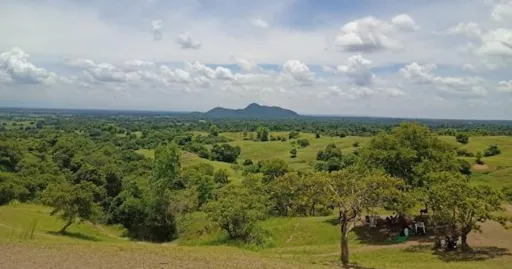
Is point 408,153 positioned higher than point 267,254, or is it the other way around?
point 408,153

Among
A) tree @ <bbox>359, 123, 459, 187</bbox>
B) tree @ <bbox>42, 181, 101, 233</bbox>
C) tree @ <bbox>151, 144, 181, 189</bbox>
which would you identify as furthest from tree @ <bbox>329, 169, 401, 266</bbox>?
tree @ <bbox>151, 144, 181, 189</bbox>

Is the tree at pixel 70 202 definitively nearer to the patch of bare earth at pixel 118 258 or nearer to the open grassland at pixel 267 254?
the open grassland at pixel 267 254

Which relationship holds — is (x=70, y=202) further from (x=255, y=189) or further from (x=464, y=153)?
(x=464, y=153)

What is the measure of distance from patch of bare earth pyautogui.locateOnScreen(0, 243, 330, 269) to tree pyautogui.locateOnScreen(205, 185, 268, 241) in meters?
13.8

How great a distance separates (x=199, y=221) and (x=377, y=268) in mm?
33863

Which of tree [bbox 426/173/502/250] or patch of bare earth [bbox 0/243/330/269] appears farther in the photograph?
tree [bbox 426/173/502/250]

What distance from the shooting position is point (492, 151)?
11556 cm

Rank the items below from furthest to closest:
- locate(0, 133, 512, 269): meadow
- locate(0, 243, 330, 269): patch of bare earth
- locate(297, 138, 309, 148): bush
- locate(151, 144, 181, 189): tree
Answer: locate(297, 138, 309, 148): bush → locate(151, 144, 181, 189): tree → locate(0, 133, 512, 269): meadow → locate(0, 243, 330, 269): patch of bare earth

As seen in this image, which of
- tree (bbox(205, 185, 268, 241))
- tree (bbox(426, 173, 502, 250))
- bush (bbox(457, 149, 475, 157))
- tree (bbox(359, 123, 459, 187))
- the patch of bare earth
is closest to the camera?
the patch of bare earth

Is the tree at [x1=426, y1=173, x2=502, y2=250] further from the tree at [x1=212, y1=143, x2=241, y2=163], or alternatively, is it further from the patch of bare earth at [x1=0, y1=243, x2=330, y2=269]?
the tree at [x1=212, y1=143, x2=241, y2=163]

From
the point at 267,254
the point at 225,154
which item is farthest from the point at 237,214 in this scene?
the point at 225,154

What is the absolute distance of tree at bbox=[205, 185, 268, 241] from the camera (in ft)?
139

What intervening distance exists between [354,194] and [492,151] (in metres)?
104

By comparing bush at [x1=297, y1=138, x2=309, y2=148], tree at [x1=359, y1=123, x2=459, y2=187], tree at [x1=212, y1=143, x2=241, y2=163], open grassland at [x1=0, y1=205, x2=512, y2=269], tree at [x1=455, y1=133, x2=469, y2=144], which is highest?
tree at [x1=359, y1=123, x2=459, y2=187]
